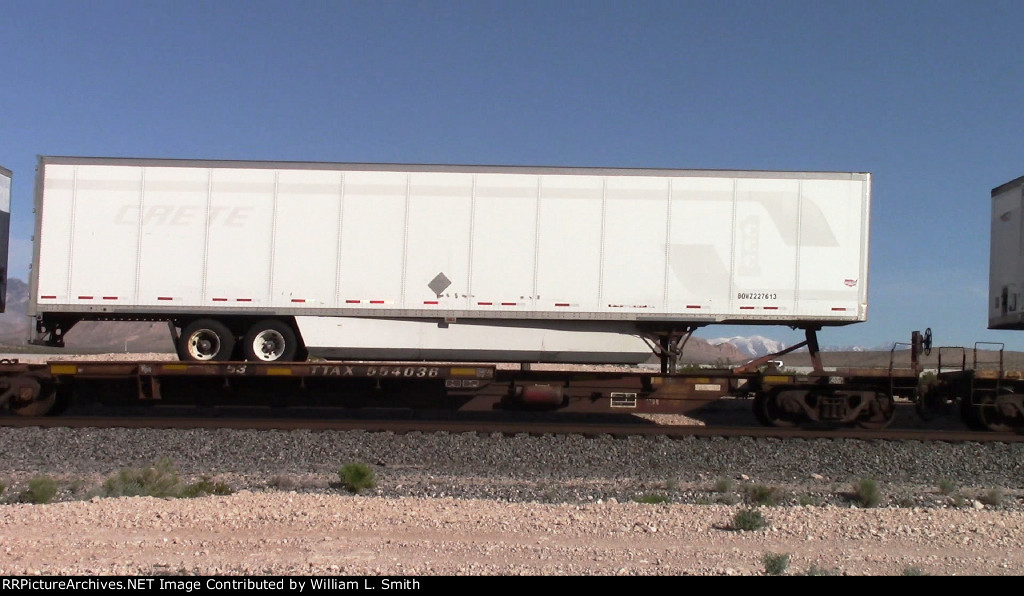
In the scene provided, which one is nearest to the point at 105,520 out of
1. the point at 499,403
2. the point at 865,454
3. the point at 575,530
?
the point at 575,530

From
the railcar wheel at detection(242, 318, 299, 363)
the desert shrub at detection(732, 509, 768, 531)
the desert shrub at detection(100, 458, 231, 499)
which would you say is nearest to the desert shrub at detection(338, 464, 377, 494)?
the desert shrub at detection(100, 458, 231, 499)

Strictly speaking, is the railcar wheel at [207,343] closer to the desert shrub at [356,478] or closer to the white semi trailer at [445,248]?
the white semi trailer at [445,248]

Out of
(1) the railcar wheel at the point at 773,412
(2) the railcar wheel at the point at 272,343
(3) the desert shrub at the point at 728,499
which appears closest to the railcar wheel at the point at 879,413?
(1) the railcar wheel at the point at 773,412

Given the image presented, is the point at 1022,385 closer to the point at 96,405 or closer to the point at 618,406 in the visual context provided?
the point at 618,406

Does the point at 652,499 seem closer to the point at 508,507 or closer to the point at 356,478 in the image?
the point at 508,507

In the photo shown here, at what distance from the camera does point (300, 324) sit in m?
12.2

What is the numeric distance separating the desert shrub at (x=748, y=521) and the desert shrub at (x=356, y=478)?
3.86 metres

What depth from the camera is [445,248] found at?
1221 cm

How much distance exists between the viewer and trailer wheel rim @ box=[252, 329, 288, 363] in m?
12.4

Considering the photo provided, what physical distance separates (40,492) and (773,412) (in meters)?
9.77

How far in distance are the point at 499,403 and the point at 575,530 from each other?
5.96 meters

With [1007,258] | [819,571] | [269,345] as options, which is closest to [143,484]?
[269,345]

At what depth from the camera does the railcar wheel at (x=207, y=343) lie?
12.4 metres

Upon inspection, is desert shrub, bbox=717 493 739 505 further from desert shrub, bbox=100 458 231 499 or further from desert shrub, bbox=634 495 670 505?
desert shrub, bbox=100 458 231 499
